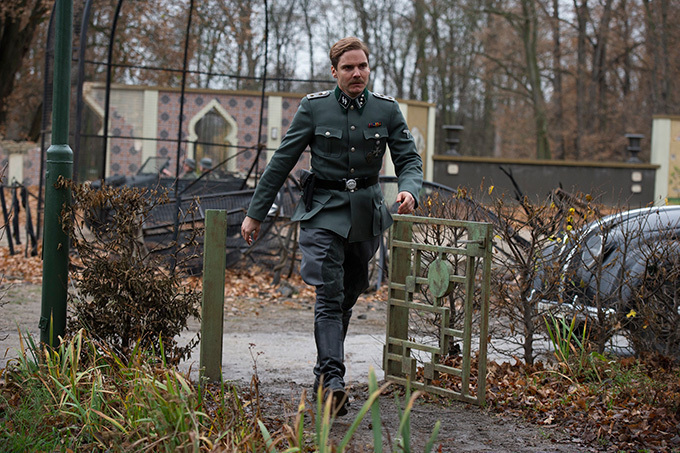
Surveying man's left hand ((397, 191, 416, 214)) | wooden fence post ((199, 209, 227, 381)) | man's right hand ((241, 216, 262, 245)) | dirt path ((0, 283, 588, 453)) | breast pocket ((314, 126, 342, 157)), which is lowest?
dirt path ((0, 283, 588, 453))

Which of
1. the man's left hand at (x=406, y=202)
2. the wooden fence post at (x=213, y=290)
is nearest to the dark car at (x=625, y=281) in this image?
the man's left hand at (x=406, y=202)

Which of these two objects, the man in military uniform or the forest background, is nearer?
the man in military uniform

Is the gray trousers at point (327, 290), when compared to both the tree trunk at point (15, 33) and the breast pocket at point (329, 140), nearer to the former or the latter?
the breast pocket at point (329, 140)

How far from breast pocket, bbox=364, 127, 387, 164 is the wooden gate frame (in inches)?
14.6

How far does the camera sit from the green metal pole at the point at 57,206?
4633 millimetres

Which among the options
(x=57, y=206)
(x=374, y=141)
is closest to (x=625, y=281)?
(x=374, y=141)

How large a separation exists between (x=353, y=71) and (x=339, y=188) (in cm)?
60

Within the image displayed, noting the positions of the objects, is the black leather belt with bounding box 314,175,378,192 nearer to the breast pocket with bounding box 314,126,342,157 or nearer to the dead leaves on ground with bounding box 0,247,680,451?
the breast pocket with bounding box 314,126,342,157

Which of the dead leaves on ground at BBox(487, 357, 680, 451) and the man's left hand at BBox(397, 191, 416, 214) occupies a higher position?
the man's left hand at BBox(397, 191, 416, 214)

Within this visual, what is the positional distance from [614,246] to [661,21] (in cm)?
3059

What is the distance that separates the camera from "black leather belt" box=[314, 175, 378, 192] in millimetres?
4457

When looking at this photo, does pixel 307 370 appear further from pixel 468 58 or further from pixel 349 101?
pixel 468 58

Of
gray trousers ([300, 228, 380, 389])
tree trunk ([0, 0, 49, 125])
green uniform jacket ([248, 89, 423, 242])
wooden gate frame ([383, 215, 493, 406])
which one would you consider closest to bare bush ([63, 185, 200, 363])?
green uniform jacket ([248, 89, 423, 242])

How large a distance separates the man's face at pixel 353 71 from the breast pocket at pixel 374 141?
8.5 inches
